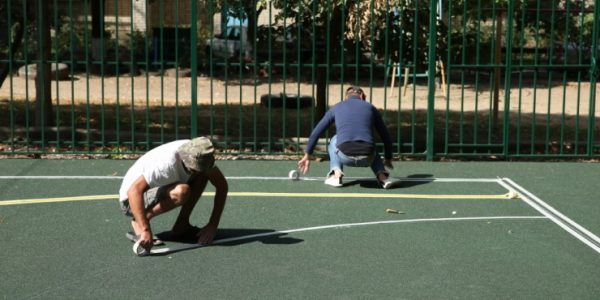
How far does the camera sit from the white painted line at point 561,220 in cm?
862

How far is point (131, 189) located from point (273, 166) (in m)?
4.96

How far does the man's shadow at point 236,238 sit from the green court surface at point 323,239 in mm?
25

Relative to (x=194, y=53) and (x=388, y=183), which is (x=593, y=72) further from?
(x=194, y=53)

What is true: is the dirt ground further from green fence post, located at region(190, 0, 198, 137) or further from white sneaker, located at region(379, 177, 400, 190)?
white sneaker, located at region(379, 177, 400, 190)

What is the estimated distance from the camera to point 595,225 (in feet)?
30.4

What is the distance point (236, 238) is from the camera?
27.9ft

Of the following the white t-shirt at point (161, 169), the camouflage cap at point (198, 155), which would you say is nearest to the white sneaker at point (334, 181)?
the white t-shirt at point (161, 169)

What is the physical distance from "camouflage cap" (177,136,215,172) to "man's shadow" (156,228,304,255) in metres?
0.88

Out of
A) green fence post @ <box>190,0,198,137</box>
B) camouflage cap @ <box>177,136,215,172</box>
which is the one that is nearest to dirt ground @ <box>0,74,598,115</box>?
green fence post @ <box>190,0,198,137</box>

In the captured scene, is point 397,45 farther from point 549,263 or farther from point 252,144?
point 549,263

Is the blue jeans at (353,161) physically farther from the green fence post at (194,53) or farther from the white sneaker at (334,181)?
the green fence post at (194,53)

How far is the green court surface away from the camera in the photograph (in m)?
7.07

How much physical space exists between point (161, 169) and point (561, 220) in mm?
3982

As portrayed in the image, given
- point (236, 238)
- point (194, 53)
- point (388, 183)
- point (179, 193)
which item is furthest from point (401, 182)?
point (179, 193)
